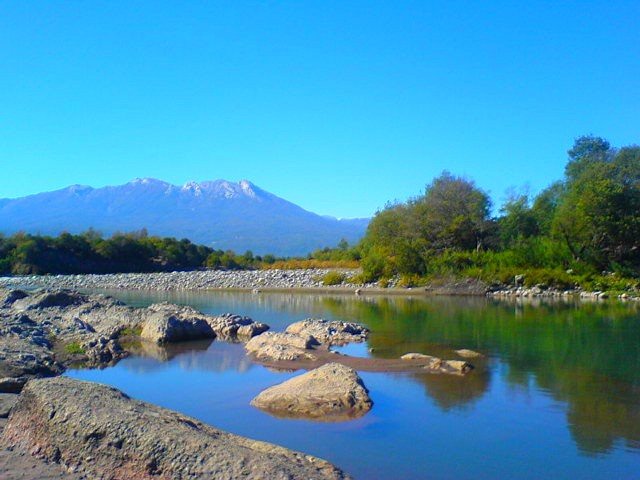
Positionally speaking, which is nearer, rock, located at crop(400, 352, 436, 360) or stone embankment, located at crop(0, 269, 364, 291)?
rock, located at crop(400, 352, 436, 360)

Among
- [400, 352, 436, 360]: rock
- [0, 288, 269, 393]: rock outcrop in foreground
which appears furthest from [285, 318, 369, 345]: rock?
[400, 352, 436, 360]: rock

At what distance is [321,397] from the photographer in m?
11.3

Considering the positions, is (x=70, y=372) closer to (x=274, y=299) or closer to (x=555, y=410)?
(x=555, y=410)

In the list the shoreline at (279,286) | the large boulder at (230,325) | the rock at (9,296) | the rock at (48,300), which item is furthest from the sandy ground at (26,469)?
the shoreline at (279,286)

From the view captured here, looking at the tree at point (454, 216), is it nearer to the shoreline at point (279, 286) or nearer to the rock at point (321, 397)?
the shoreline at point (279, 286)

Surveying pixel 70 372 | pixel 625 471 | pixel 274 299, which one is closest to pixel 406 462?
pixel 625 471

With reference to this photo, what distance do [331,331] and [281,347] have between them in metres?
4.05

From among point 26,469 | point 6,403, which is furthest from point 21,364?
point 26,469

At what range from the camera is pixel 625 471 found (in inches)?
326

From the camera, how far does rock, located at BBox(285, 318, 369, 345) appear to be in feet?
65.6

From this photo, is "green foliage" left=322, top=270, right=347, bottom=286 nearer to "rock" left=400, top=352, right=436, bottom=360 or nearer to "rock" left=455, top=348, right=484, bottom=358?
"rock" left=455, top=348, right=484, bottom=358

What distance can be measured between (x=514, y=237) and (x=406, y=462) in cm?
4127

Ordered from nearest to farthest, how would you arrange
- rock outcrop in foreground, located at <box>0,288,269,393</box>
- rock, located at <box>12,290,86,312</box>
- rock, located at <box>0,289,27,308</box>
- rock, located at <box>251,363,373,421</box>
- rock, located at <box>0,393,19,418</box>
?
rock, located at <box>0,393,19,418</box> → rock, located at <box>251,363,373,421</box> → rock outcrop in foreground, located at <box>0,288,269,393</box> → rock, located at <box>12,290,86,312</box> → rock, located at <box>0,289,27,308</box>

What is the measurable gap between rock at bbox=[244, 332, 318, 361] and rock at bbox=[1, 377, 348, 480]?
7885 millimetres
